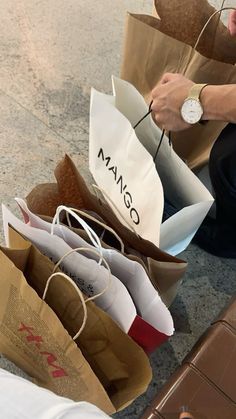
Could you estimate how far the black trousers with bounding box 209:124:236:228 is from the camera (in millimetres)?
1091

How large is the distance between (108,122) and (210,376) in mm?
477

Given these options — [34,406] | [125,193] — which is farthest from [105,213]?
[34,406]

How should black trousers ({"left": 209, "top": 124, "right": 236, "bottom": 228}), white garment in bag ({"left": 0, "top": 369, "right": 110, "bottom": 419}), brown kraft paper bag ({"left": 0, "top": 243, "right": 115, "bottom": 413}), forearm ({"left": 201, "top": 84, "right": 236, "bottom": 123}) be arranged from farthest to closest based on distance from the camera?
black trousers ({"left": 209, "top": 124, "right": 236, "bottom": 228}) < forearm ({"left": 201, "top": 84, "right": 236, "bottom": 123}) < brown kraft paper bag ({"left": 0, "top": 243, "right": 115, "bottom": 413}) < white garment in bag ({"left": 0, "top": 369, "right": 110, "bottom": 419})

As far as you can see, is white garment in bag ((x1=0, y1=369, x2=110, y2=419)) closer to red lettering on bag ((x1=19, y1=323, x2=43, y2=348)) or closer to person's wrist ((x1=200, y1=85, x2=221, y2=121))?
red lettering on bag ((x1=19, y1=323, x2=43, y2=348))

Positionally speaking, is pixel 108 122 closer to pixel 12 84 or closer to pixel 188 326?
pixel 188 326

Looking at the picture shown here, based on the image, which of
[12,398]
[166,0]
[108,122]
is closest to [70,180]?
[108,122]

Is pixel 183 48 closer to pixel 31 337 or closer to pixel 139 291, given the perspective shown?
pixel 139 291

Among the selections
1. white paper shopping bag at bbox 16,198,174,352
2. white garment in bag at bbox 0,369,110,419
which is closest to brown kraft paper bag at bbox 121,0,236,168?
white paper shopping bag at bbox 16,198,174,352

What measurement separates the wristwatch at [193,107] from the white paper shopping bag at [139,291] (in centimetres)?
29

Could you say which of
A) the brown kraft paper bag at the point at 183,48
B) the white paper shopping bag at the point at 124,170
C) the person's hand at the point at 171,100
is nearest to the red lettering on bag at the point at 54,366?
the white paper shopping bag at the point at 124,170

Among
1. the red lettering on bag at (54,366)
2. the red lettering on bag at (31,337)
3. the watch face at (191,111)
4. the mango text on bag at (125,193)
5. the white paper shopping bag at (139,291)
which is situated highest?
the watch face at (191,111)

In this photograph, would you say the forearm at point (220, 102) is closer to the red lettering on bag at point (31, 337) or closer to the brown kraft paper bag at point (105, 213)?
the brown kraft paper bag at point (105, 213)

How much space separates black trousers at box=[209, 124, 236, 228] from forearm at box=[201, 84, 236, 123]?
103 mm

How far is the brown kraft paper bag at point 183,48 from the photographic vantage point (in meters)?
1.11
